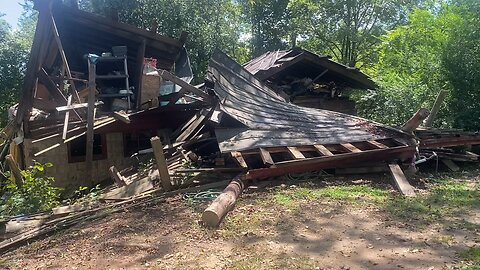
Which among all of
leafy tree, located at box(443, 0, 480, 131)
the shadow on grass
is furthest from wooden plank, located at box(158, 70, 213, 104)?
leafy tree, located at box(443, 0, 480, 131)

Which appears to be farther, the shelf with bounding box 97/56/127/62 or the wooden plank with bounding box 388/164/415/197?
the shelf with bounding box 97/56/127/62

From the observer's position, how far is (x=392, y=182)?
7.50m

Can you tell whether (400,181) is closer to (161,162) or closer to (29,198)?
(161,162)

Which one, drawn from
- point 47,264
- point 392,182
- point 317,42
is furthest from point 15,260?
point 317,42

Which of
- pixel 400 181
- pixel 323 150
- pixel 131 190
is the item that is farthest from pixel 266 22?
pixel 131 190

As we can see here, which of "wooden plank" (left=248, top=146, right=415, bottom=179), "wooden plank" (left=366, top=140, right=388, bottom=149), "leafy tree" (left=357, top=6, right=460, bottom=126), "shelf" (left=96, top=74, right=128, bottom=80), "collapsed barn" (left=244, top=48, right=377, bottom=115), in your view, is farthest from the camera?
"collapsed barn" (left=244, top=48, right=377, bottom=115)

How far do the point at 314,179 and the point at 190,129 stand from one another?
365cm

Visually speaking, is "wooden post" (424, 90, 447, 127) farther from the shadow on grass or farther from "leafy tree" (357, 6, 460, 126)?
the shadow on grass

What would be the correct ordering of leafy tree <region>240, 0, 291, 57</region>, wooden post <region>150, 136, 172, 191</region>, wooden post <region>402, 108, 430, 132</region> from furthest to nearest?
leafy tree <region>240, 0, 291, 57</region>, wooden post <region>402, 108, 430, 132</region>, wooden post <region>150, 136, 172, 191</region>

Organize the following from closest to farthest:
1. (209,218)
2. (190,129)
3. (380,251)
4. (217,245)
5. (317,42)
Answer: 1. (380,251)
2. (217,245)
3. (209,218)
4. (190,129)
5. (317,42)

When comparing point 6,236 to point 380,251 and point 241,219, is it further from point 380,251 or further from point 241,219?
point 380,251

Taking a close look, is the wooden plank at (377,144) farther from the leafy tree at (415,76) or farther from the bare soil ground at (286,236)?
the leafy tree at (415,76)

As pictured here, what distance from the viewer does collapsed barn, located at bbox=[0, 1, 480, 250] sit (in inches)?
293

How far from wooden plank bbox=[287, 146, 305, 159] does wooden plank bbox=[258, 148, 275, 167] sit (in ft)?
1.60
